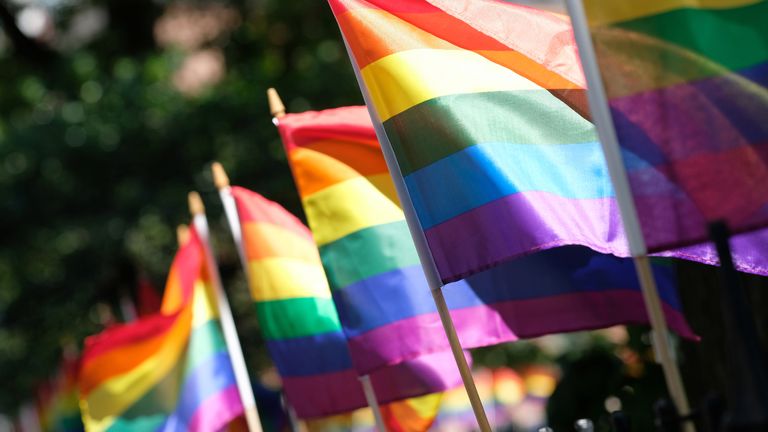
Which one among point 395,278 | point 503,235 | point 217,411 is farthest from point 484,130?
point 217,411

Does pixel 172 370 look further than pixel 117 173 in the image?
No

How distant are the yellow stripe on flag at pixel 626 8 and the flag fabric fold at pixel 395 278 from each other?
8.76 feet

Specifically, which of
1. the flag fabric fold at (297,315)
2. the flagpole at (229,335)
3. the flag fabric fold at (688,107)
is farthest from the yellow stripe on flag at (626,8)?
the flagpole at (229,335)

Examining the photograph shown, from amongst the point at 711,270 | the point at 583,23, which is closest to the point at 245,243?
the point at 711,270

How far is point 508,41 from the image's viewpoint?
21.9ft

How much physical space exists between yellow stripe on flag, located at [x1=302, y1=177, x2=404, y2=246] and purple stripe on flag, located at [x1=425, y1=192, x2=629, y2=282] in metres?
1.73

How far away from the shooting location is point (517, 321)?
800cm

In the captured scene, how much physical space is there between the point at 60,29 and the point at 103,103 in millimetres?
3152

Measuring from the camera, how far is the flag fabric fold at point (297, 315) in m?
9.09

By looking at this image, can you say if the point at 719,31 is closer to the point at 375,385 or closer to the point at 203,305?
the point at 375,385

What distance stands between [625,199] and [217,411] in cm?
555

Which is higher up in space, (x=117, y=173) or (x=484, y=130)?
(x=117, y=173)

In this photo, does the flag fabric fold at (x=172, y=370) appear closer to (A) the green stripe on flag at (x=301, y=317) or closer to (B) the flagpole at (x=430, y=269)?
(A) the green stripe on flag at (x=301, y=317)

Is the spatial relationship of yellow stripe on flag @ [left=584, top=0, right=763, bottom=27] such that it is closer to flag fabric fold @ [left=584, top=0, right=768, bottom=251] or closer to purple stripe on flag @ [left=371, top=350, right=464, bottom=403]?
flag fabric fold @ [left=584, top=0, right=768, bottom=251]
